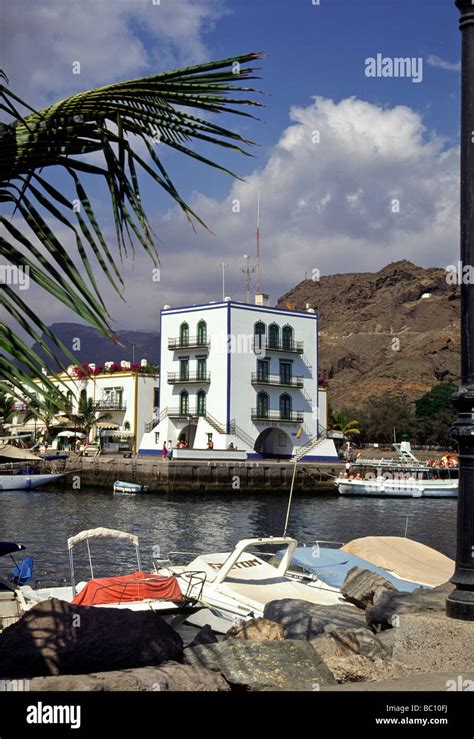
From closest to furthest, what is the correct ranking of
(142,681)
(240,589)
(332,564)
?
1. (142,681)
2. (240,589)
3. (332,564)

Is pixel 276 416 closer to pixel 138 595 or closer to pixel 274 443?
pixel 274 443

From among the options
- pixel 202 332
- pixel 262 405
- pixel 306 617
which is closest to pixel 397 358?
pixel 262 405

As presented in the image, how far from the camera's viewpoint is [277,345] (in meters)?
65.8

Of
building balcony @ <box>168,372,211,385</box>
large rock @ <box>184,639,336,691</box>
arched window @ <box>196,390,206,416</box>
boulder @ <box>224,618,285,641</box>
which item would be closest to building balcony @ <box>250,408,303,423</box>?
arched window @ <box>196,390,206,416</box>

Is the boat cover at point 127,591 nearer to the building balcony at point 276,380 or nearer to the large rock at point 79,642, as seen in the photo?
the large rock at point 79,642

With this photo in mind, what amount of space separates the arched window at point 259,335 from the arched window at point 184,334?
5.78m

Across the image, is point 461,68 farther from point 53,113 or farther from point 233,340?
point 233,340

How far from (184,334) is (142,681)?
5988cm

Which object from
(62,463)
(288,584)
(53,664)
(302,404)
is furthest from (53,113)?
(302,404)

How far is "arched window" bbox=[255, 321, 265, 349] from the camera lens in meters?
64.6

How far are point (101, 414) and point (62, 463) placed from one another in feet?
38.5

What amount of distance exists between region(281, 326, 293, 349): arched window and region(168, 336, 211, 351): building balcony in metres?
6.74

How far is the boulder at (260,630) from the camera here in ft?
29.1

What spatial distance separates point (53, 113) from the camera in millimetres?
3229
